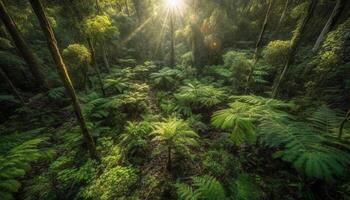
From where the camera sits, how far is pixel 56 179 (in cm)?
523

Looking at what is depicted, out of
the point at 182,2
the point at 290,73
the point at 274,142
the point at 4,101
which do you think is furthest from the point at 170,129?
the point at 182,2

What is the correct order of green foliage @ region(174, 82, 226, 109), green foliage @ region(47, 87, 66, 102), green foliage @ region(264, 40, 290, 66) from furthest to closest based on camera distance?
green foliage @ region(47, 87, 66, 102) → green foliage @ region(174, 82, 226, 109) → green foliage @ region(264, 40, 290, 66)

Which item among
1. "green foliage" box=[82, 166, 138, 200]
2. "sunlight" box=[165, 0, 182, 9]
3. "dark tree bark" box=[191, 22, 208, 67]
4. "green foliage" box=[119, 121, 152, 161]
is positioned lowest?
"green foliage" box=[82, 166, 138, 200]

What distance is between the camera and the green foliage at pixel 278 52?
781 centimetres

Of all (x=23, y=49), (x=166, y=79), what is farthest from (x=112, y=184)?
(x=23, y=49)

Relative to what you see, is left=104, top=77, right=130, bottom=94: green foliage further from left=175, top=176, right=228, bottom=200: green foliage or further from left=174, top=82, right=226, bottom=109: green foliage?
left=175, top=176, right=228, bottom=200: green foliage

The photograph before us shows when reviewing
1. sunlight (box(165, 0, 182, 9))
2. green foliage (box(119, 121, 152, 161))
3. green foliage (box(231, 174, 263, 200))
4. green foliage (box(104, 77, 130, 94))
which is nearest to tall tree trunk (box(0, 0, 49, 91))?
green foliage (box(104, 77, 130, 94))

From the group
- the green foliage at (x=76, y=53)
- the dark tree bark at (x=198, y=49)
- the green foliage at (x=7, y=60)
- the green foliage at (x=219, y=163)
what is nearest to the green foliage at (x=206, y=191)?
the green foliage at (x=219, y=163)

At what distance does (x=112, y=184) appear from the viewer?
5078 millimetres

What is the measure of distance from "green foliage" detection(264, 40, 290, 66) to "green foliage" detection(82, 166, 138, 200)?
8127 mm

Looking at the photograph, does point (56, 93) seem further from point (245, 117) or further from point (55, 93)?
point (245, 117)

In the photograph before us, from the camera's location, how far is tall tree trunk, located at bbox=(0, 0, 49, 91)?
868 centimetres

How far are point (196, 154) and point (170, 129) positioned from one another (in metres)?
1.62

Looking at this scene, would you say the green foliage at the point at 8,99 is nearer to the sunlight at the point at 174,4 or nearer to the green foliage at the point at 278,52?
the sunlight at the point at 174,4
